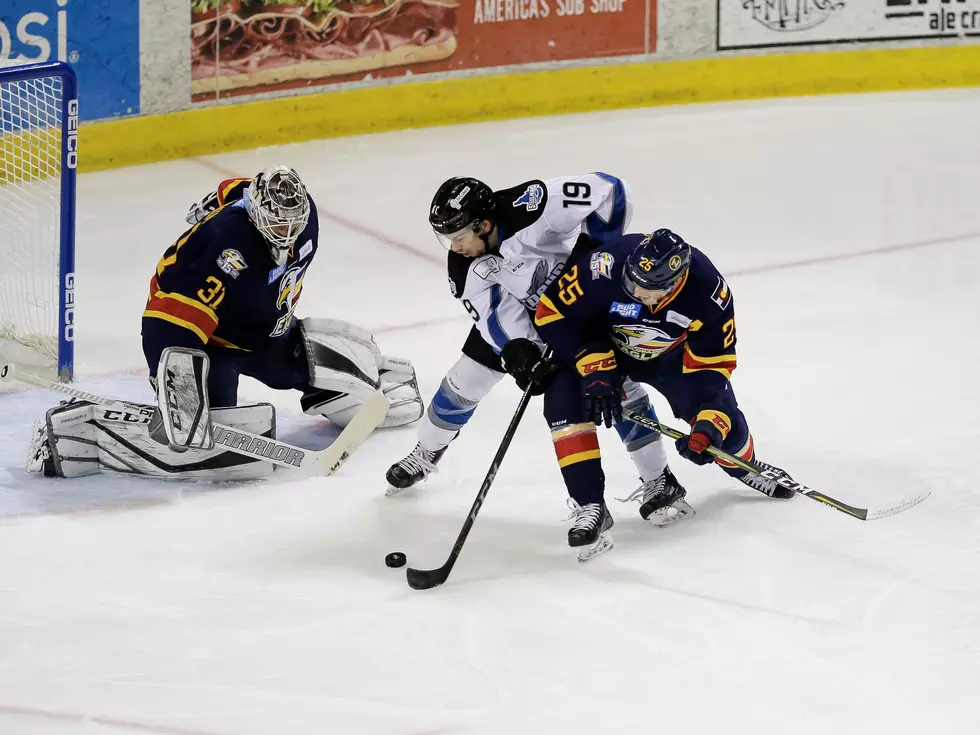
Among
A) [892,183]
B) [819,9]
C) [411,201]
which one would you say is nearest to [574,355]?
[411,201]

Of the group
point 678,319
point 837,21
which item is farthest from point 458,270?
point 837,21

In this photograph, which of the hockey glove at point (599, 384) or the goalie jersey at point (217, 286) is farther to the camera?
the goalie jersey at point (217, 286)

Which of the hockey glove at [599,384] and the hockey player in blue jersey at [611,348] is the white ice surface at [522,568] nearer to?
the hockey player in blue jersey at [611,348]

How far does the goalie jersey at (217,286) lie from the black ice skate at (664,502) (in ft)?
3.75

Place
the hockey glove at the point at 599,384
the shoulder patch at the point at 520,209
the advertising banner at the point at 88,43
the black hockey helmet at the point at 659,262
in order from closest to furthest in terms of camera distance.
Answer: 1. the black hockey helmet at the point at 659,262
2. the hockey glove at the point at 599,384
3. the shoulder patch at the point at 520,209
4. the advertising banner at the point at 88,43

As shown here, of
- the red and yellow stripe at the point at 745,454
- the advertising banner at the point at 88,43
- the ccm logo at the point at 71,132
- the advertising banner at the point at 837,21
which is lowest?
the red and yellow stripe at the point at 745,454

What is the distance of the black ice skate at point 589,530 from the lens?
3.32 m

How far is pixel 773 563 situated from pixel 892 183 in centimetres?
398

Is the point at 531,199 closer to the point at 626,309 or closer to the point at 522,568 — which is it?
the point at 626,309

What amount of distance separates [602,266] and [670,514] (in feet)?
2.23

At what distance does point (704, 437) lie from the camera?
3.30m

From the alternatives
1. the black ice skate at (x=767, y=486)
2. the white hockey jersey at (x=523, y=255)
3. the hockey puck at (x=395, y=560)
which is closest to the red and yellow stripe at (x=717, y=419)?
the black ice skate at (x=767, y=486)

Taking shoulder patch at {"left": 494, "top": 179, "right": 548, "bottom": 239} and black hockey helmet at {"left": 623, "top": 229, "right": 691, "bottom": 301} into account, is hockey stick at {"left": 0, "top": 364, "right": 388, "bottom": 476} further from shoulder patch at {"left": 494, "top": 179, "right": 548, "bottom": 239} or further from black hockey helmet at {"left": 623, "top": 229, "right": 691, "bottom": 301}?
black hockey helmet at {"left": 623, "top": 229, "right": 691, "bottom": 301}

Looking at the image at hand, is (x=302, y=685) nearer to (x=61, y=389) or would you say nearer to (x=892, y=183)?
(x=61, y=389)
